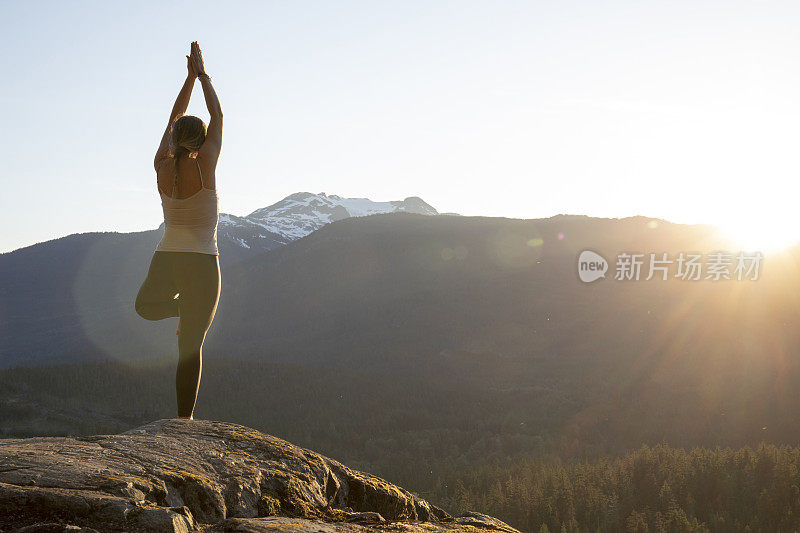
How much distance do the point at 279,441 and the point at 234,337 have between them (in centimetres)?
13321

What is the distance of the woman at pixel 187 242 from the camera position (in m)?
4.86

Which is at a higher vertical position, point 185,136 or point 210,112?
point 210,112

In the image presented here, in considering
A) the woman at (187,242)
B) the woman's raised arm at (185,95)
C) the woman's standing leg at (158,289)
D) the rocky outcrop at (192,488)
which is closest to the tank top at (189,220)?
the woman at (187,242)

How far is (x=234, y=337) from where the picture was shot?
133250 millimetres

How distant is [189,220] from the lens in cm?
493

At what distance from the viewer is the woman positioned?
4863 mm

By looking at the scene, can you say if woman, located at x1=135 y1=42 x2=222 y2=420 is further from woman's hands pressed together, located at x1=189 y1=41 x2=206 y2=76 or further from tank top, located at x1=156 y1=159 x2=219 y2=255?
woman's hands pressed together, located at x1=189 y1=41 x2=206 y2=76

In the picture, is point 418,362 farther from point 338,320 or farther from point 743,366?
point 743,366

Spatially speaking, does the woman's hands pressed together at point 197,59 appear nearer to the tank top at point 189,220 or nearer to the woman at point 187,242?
the woman at point 187,242

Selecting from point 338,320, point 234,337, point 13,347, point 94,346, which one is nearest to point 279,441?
point 338,320

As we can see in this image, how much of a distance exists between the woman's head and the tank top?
5.2 inches

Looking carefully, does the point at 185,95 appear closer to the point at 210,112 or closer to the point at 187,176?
the point at 210,112

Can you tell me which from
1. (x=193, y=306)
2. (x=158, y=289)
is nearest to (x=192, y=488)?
(x=193, y=306)

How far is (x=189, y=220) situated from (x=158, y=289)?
602 mm
